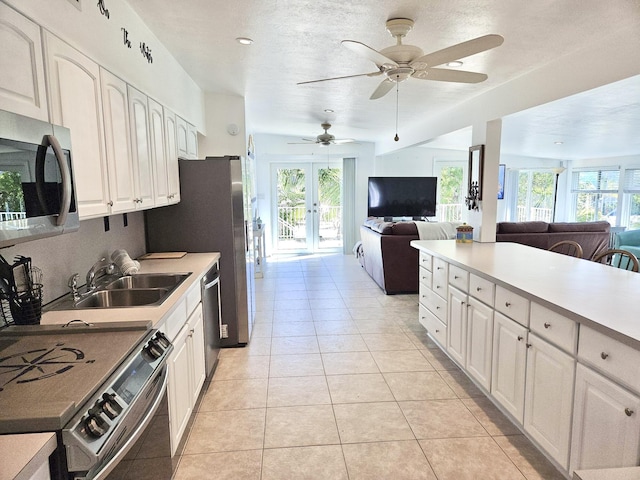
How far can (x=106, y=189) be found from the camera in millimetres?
1884

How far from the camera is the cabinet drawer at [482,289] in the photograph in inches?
97.0

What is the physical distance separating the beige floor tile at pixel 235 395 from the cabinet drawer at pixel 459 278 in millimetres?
1599

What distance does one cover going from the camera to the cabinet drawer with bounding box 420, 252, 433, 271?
356 centimetres

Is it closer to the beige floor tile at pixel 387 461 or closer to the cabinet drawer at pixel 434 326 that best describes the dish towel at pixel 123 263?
the beige floor tile at pixel 387 461

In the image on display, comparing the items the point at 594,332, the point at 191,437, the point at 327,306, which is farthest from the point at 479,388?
the point at 327,306

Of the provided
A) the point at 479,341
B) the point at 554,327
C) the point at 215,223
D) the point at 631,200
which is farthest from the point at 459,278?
the point at 631,200

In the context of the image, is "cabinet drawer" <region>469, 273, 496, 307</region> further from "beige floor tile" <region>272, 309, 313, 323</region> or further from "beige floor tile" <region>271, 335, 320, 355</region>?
"beige floor tile" <region>272, 309, 313, 323</region>

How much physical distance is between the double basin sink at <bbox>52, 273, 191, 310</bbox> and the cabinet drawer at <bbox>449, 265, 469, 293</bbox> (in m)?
1.92

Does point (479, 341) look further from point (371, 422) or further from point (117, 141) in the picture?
point (117, 141)

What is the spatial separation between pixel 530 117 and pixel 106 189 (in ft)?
13.5

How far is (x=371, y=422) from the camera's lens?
2.42 metres

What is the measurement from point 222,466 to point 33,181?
1.64 m

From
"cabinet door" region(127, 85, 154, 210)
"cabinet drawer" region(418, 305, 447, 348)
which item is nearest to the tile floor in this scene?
"cabinet drawer" region(418, 305, 447, 348)

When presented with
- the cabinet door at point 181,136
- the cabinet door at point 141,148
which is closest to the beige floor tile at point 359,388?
the cabinet door at point 141,148
